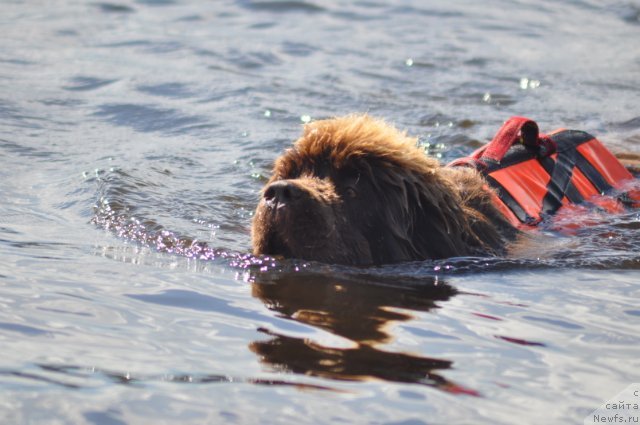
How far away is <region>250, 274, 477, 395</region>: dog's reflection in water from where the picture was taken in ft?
13.2

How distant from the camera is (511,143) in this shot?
7.27 meters

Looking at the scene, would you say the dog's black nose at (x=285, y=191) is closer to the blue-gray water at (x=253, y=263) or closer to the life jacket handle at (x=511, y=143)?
the blue-gray water at (x=253, y=263)

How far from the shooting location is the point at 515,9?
664 inches

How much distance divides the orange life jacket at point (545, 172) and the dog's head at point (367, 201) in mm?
754

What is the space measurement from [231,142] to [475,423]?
244 inches

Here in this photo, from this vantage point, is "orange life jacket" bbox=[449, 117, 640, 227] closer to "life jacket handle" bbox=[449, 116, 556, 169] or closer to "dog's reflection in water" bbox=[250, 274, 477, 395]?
"life jacket handle" bbox=[449, 116, 556, 169]

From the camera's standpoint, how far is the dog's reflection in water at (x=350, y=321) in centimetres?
402

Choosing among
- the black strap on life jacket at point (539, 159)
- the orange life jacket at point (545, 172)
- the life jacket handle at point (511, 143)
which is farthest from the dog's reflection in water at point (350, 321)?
the life jacket handle at point (511, 143)

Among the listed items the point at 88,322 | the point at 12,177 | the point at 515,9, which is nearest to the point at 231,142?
the point at 12,177

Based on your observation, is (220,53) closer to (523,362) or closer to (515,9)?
(515,9)

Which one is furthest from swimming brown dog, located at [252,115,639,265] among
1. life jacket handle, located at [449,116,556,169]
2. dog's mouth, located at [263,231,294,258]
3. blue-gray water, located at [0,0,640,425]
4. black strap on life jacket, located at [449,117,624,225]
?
life jacket handle, located at [449,116,556,169]

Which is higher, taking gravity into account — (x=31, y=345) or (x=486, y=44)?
(x=486, y=44)

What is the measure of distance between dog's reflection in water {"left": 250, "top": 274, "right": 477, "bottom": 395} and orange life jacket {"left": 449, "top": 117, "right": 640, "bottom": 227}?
4.56 ft

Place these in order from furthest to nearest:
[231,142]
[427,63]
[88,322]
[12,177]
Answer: [427,63]
[231,142]
[12,177]
[88,322]
